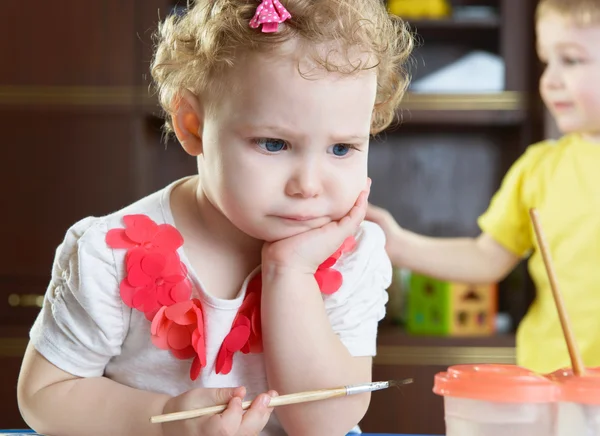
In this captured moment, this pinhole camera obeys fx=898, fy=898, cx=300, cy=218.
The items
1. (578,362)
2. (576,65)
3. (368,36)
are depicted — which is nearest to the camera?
(578,362)

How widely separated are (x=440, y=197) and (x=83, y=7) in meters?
1.43

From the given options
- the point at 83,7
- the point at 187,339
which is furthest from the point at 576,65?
the point at 83,7

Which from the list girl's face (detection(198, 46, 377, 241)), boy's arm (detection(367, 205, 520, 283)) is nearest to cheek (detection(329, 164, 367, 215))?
girl's face (detection(198, 46, 377, 241))

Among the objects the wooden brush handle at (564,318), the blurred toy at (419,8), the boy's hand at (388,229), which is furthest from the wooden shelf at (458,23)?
the wooden brush handle at (564,318)

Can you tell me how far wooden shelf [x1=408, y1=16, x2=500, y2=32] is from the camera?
2.94m

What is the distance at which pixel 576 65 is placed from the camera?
1723 mm

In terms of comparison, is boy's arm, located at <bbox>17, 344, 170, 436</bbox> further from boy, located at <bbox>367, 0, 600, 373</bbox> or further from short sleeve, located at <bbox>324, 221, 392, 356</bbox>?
boy, located at <bbox>367, 0, 600, 373</bbox>

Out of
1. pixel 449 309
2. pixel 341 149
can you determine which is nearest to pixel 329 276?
pixel 341 149

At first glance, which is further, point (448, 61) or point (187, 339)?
point (448, 61)

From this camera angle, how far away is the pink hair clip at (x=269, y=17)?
83cm

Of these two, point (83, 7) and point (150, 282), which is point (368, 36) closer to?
point (150, 282)

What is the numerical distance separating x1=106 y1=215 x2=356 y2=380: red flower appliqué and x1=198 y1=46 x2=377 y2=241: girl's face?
0.09 metres

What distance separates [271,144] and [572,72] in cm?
107

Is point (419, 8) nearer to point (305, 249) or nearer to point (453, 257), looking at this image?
point (453, 257)
